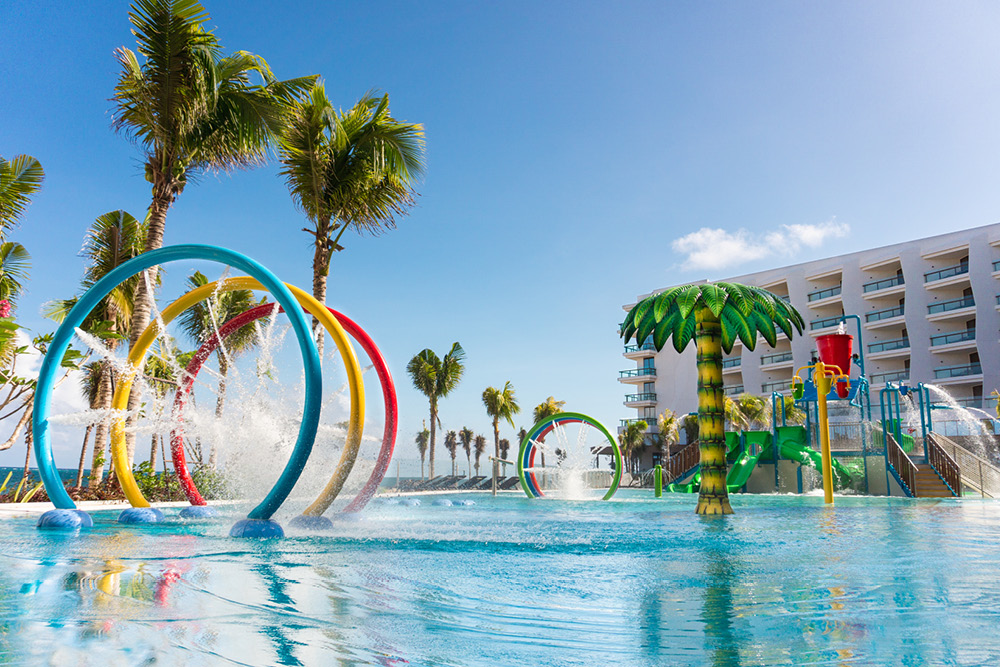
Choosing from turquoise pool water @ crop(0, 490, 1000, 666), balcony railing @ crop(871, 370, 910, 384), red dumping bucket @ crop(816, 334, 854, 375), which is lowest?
turquoise pool water @ crop(0, 490, 1000, 666)

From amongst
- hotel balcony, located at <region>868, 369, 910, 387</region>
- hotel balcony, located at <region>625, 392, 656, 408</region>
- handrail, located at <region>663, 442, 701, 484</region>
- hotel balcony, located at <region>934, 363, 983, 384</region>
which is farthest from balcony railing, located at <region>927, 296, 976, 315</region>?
handrail, located at <region>663, 442, 701, 484</region>

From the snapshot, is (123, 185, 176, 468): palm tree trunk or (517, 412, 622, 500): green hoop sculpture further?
(517, 412, 622, 500): green hoop sculpture

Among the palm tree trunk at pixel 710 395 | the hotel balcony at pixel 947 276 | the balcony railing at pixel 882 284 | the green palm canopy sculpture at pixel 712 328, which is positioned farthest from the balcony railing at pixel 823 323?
the palm tree trunk at pixel 710 395

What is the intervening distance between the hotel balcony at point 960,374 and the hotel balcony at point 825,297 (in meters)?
9.09

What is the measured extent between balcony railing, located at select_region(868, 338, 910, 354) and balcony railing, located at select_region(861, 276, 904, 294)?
4200mm

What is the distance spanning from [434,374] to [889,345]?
116 feet

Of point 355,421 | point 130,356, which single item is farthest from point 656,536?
point 130,356

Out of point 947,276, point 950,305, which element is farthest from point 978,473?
point 947,276

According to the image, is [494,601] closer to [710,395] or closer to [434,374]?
[710,395]

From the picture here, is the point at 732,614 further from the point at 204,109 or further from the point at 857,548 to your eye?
the point at 204,109

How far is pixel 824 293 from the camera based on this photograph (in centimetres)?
5609

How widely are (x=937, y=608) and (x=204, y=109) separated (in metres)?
14.9

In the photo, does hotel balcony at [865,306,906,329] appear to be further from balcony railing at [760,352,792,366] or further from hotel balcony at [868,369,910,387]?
balcony railing at [760,352,792,366]

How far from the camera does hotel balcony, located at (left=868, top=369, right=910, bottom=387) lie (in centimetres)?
5188
